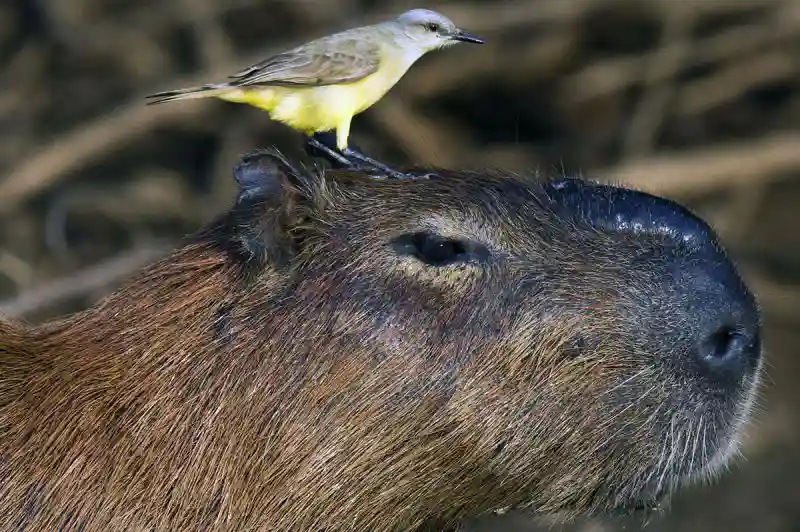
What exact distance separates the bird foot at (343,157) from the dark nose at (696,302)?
0.42 meters

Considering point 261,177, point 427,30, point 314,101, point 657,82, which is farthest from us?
point 657,82

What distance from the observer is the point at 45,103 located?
22.4 ft

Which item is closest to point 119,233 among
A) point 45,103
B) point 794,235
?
point 45,103

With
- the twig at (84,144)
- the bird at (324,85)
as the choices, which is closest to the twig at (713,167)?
the twig at (84,144)

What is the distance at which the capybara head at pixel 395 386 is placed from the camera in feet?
7.09

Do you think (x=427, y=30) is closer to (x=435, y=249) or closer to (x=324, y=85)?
(x=324, y=85)

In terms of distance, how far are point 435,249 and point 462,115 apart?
14.6 ft

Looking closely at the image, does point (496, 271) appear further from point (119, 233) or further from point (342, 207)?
point (119, 233)

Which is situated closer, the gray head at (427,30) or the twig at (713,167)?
the gray head at (427,30)

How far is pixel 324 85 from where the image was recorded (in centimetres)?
242

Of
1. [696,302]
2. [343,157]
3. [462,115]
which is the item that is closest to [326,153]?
[343,157]

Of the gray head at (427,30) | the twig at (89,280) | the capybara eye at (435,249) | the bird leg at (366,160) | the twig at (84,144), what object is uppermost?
the gray head at (427,30)

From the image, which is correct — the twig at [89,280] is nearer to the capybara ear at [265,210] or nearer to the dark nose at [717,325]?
the capybara ear at [265,210]

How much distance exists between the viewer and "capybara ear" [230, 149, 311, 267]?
7.34 ft
